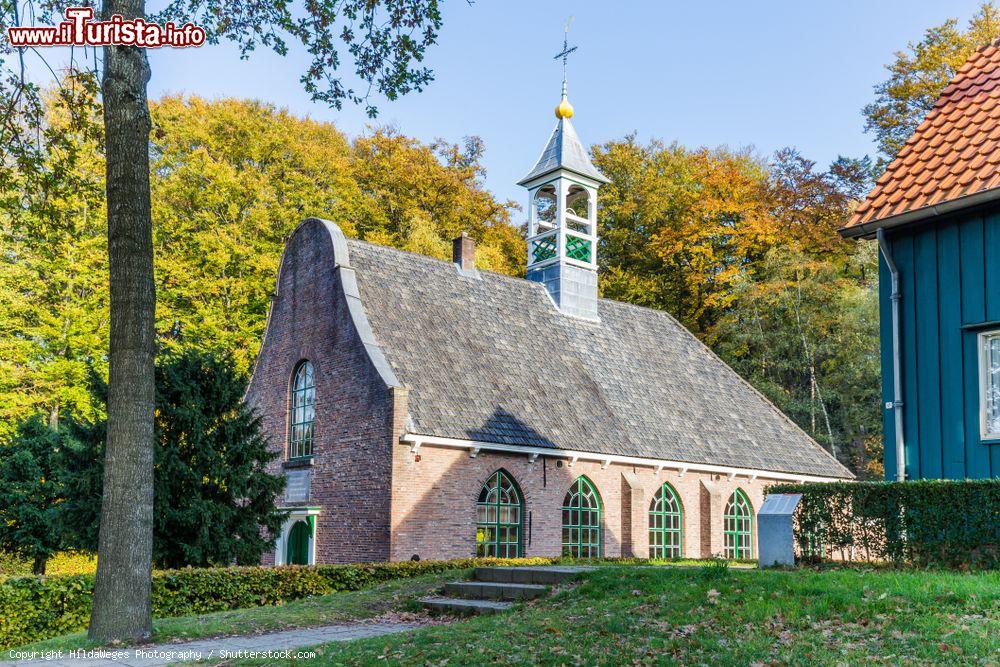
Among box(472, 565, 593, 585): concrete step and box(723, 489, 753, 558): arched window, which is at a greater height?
box(472, 565, 593, 585): concrete step

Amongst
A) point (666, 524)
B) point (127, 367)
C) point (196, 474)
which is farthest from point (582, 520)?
point (127, 367)

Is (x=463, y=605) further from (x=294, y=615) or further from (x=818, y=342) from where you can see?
(x=818, y=342)

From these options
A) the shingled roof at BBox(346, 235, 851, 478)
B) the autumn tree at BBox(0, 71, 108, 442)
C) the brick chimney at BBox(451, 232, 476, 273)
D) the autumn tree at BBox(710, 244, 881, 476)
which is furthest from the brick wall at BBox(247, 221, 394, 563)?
A: the autumn tree at BBox(710, 244, 881, 476)

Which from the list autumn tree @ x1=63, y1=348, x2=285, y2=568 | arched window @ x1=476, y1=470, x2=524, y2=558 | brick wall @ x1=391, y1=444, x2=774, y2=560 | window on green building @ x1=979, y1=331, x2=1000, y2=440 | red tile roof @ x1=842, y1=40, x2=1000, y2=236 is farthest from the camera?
arched window @ x1=476, y1=470, x2=524, y2=558

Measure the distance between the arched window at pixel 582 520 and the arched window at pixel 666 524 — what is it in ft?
6.34

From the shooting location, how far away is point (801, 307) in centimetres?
3684

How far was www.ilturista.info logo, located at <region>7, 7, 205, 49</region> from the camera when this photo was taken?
10664 millimetres

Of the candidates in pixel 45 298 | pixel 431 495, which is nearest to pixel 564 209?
pixel 431 495

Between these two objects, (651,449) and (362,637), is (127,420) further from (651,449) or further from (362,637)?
(651,449)

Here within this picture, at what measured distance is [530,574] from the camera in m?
13.3

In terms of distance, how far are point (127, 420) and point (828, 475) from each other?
24751 millimetres

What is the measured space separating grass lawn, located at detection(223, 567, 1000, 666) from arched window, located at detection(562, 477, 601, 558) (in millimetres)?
12704

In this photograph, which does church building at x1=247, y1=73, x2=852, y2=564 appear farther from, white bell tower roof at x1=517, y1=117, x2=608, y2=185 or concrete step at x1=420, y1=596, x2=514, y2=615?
concrete step at x1=420, y1=596, x2=514, y2=615

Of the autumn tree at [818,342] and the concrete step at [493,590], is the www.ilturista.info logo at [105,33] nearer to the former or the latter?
the concrete step at [493,590]
